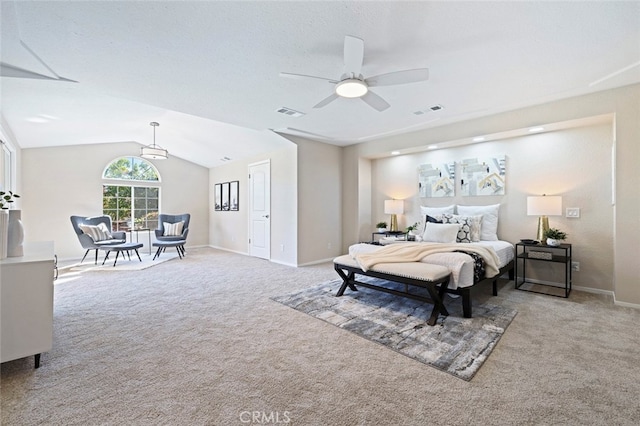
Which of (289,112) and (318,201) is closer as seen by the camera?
(289,112)

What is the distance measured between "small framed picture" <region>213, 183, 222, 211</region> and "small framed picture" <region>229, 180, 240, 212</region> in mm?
619

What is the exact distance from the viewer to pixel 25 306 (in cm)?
198

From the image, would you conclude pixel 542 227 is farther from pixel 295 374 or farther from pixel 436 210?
pixel 295 374

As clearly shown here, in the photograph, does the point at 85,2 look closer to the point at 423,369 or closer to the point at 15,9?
the point at 15,9

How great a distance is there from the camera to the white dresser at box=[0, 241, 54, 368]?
191 centimetres

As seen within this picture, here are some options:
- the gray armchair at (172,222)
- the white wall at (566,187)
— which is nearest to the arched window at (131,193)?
the gray armchair at (172,222)

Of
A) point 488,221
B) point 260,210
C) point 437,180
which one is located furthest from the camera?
point 260,210

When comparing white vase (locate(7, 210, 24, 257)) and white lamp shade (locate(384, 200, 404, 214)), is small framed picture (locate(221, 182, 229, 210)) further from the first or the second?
white vase (locate(7, 210, 24, 257))

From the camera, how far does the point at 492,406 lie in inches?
64.9

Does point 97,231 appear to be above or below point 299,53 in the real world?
below

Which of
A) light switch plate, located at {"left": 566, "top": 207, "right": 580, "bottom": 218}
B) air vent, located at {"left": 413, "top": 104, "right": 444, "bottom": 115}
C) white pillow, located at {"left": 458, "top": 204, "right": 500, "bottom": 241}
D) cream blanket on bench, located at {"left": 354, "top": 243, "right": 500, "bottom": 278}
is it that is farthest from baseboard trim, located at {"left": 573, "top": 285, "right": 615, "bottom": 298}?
air vent, located at {"left": 413, "top": 104, "right": 444, "bottom": 115}

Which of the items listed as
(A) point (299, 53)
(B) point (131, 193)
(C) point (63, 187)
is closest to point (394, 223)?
(A) point (299, 53)

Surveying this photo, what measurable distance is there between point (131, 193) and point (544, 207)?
878 cm

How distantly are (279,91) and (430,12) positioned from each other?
1876 mm
